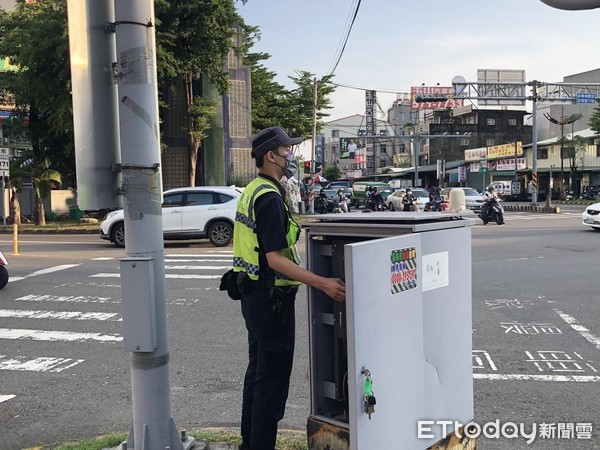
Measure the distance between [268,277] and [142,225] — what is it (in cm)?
74

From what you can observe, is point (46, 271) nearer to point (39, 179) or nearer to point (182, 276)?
point (182, 276)

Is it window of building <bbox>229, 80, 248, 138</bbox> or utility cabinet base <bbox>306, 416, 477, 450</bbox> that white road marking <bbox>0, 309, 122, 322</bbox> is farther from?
window of building <bbox>229, 80, 248, 138</bbox>

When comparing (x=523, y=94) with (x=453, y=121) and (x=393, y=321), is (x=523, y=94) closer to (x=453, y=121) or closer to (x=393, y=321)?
(x=393, y=321)

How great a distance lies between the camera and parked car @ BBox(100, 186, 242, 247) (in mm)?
16375

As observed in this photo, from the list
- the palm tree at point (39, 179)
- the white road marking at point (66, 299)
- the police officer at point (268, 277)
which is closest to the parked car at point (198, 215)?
the white road marking at point (66, 299)

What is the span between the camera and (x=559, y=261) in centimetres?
1264

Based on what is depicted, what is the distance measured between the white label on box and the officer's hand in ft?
1.37

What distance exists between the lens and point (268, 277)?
10.5 ft

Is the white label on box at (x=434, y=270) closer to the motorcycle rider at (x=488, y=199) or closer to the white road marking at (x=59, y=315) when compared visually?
the white road marking at (x=59, y=315)

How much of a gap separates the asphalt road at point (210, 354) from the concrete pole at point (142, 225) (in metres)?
1.21

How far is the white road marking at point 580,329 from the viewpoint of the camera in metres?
6.63

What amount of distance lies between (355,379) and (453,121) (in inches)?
3208

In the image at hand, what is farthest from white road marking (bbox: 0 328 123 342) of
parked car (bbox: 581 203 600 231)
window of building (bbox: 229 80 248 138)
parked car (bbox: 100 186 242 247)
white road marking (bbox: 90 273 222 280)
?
window of building (bbox: 229 80 248 138)

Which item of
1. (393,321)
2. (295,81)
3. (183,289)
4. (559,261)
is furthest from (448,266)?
(295,81)
